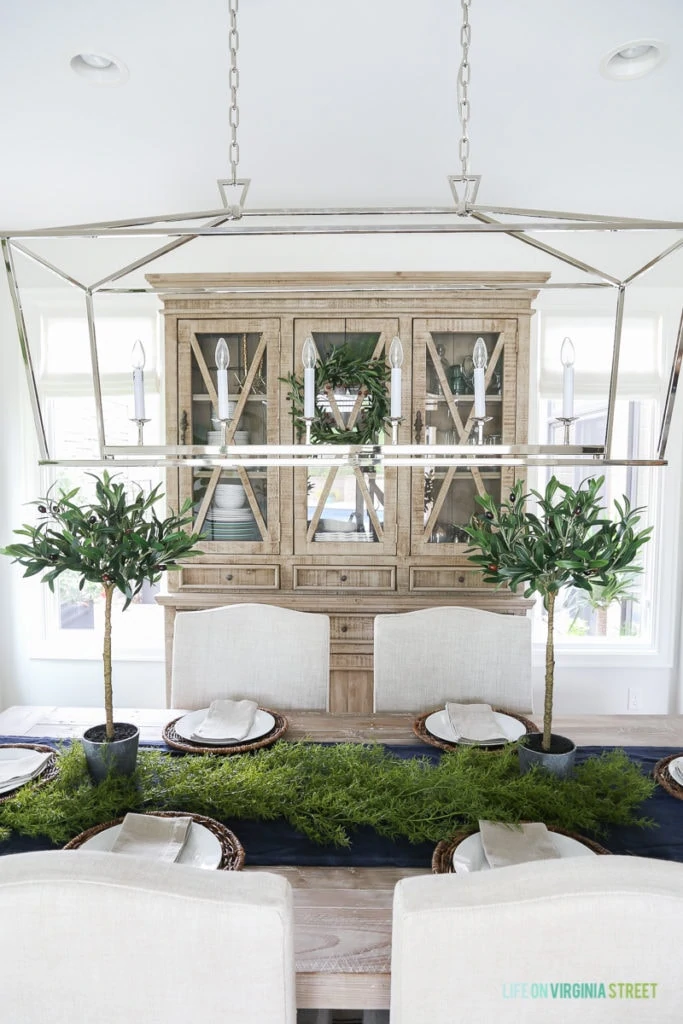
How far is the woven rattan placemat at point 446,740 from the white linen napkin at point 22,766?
0.88m

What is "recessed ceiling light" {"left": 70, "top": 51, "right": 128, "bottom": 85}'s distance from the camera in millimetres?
1647

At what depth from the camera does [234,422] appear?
9.07ft

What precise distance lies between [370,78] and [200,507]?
Result: 169cm

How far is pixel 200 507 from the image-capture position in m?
2.80

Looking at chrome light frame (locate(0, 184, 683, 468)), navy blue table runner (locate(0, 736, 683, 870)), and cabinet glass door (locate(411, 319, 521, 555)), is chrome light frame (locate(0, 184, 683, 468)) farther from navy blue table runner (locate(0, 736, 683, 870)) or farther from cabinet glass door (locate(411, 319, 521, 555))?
cabinet glass door (locate(411, 319, 521, 555))

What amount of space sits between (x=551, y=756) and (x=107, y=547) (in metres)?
1.03

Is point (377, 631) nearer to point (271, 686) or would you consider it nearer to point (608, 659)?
point (271, 686)

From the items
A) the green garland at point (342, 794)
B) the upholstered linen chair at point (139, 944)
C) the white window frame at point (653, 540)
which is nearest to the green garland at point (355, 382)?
the white window frame at point (653, 540)

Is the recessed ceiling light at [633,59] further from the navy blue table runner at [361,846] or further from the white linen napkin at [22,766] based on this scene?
the white linen napkin at [22,766]

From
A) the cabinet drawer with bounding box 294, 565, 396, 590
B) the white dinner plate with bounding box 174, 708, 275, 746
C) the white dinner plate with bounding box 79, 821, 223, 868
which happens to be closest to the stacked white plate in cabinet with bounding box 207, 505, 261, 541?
the cabinet drawer with bounding box 294, 565, 396, 590

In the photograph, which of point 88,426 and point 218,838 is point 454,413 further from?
point 218,838

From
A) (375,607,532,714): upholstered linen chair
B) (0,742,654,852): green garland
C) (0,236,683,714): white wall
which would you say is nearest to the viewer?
(0,742,654,852): green garland

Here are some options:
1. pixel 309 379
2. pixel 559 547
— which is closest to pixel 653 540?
pixel 559 547

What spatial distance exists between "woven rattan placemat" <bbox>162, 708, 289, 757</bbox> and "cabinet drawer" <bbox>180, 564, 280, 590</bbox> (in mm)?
1086
